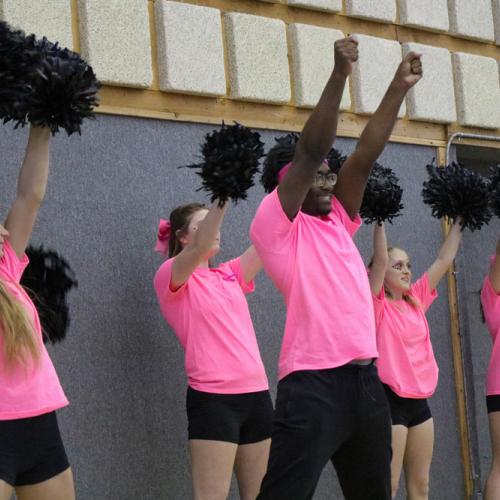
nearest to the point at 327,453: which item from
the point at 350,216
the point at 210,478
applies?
the point at 350,216

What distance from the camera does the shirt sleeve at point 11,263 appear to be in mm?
4047

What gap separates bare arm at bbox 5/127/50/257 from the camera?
4.03 meters

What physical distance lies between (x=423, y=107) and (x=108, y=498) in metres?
3.75

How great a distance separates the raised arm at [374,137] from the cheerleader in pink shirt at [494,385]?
2.29 meters

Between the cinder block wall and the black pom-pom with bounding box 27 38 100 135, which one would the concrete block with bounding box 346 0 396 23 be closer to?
the cinder block wall

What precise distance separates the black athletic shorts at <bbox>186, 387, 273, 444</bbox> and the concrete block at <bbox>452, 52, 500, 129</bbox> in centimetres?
361

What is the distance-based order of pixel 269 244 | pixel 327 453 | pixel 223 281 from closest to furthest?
pixel 327 453 → pixel 269 244 → pixel 223 281

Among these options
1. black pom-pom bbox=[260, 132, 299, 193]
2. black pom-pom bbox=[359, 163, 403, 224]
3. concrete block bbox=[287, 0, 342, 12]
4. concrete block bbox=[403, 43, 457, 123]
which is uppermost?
concrete block bbox=[287, 0, 342, 12]

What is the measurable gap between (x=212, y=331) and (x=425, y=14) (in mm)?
3699

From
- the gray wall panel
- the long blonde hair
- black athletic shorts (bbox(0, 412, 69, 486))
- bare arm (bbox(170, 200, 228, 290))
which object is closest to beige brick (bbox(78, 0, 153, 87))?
the gray wall panel

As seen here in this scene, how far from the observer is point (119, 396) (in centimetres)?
589

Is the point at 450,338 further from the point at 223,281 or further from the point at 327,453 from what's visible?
the point at 327,453

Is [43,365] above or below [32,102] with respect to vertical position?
below

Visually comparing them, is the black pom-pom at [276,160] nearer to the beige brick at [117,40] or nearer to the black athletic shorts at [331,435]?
the black athletic shorts at [331,435]
